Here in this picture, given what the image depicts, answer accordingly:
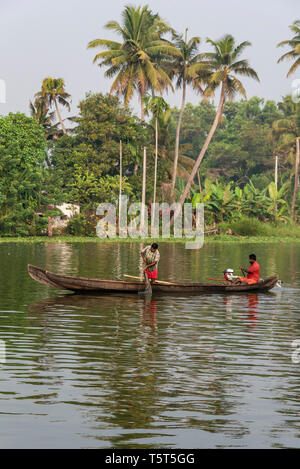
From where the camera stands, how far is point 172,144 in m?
67.2

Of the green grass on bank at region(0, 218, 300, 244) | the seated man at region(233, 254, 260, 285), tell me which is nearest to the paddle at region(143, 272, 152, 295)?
the seated man at region(233, 254, 260, 285)

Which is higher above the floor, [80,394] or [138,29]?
[138,29]

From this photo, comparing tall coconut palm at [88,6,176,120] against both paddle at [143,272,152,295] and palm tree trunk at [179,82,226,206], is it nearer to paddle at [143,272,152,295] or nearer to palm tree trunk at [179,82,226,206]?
palm tree trunk at [179,82,226,206]

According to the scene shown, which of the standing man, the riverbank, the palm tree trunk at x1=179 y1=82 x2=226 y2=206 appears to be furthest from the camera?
the palm tree trunk at x1=179 y1=82 x2=226 y2=206

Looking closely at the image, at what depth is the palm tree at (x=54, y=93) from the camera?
6153cm

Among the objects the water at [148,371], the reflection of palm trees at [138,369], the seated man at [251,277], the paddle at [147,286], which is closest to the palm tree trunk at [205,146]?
the seated man at [251,277]

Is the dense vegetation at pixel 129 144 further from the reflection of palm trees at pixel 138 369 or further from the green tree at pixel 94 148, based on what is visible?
the reflection of palm trees at pixel 138 369

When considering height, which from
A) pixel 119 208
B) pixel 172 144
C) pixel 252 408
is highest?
pixel 172 144

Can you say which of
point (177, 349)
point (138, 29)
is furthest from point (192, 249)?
point (177, 349)

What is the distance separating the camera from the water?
26.8ft

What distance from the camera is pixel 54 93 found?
62.2 meters

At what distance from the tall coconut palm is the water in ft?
134

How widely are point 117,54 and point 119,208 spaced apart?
42.5 feet

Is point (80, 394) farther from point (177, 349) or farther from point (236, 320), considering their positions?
point (236, 320)
